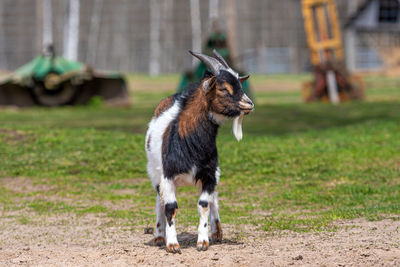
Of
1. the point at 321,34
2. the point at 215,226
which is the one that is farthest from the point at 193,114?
the point at 321,34

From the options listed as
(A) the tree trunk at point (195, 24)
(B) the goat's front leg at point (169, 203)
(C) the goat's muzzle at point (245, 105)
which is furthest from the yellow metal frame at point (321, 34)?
(B) the goat's front leg at point (169, 203)

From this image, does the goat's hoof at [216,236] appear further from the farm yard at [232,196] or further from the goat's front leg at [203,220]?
the goat's front leg at [203,220]

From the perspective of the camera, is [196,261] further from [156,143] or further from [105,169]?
[105,169]

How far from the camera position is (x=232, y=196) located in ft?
32.4

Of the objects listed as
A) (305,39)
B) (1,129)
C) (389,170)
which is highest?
(305,39)

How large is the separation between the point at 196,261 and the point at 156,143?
1.35 meters

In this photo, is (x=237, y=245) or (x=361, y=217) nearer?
(x=237, y=245)

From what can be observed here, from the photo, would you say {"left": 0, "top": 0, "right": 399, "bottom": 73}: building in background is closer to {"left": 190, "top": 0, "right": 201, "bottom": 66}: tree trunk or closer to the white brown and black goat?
{"left": 190, "top": 0, "right": 201, "bottom": 66}: tree trunk

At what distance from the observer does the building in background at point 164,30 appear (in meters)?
28.9

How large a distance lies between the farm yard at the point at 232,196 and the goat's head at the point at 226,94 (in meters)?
1.29

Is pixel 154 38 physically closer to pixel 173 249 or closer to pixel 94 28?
pixel 94 28

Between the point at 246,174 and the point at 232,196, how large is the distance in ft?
4.14

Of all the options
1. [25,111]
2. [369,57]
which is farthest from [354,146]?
[369,57]

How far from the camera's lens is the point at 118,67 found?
3030 cm
